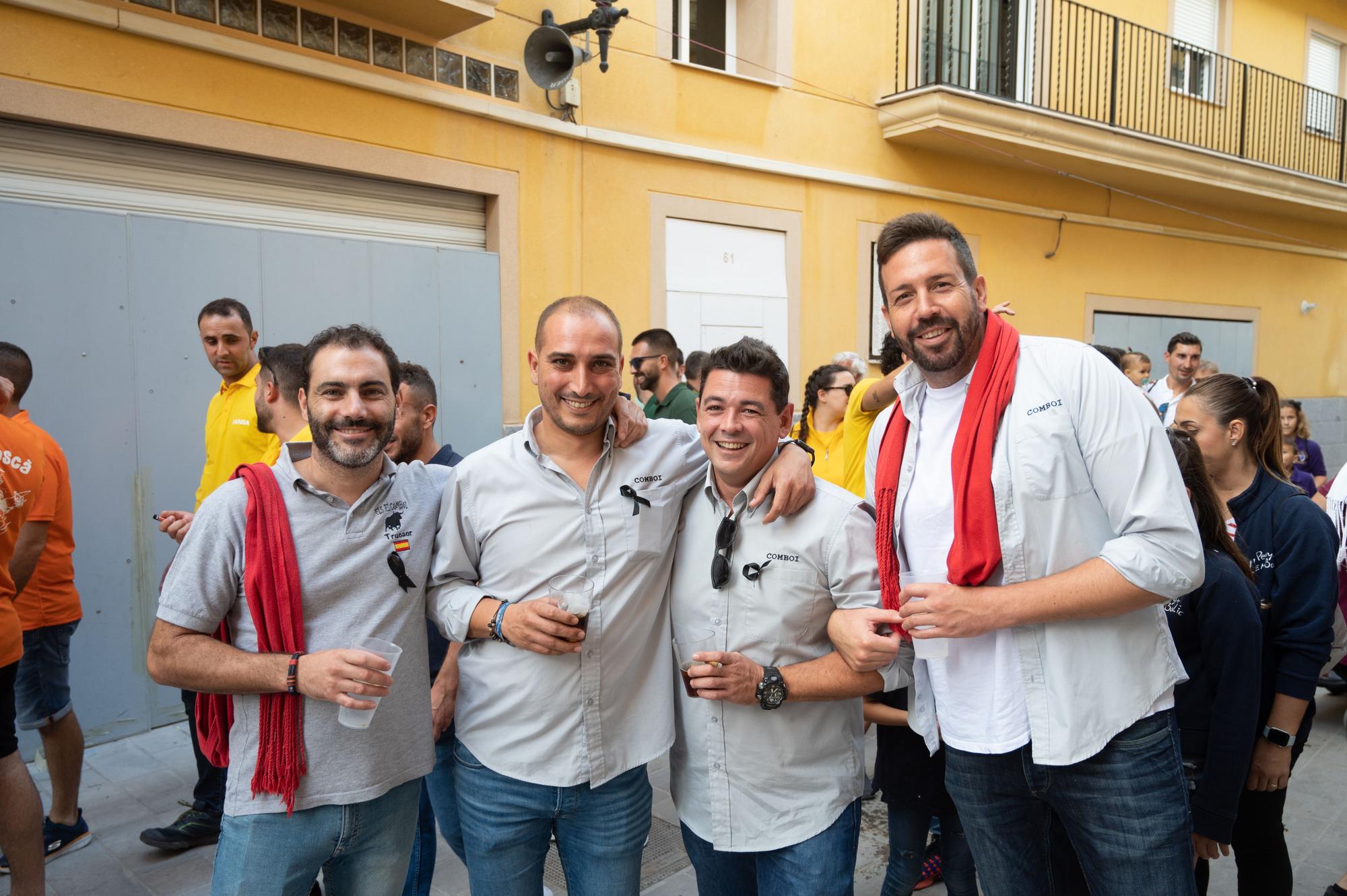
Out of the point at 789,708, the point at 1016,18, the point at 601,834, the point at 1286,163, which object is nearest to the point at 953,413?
the point at 789,708

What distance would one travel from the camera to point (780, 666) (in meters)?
2.26

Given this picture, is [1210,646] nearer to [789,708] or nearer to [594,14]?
[789,708]

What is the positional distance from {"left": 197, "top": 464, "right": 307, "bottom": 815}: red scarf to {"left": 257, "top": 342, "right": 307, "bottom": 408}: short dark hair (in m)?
1.37

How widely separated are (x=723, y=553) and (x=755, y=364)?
0.49m

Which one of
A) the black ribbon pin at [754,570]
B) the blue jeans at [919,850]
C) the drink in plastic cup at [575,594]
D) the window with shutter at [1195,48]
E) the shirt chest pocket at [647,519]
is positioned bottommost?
the blue jeans at [919,850]

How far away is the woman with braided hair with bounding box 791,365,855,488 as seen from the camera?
4910 millimetres

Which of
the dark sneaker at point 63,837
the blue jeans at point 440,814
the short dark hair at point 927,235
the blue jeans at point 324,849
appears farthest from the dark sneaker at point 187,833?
the short dark hair at point 927,235

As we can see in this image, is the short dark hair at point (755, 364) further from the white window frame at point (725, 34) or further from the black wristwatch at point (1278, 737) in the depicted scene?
the white window frame at point (725, 34)

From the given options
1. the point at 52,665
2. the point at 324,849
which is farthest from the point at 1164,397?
the point at 52,665

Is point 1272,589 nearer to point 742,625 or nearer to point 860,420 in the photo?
point 742,625

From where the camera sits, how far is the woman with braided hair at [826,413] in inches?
193

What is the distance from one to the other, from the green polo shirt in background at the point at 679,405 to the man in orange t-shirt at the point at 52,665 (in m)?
3.32

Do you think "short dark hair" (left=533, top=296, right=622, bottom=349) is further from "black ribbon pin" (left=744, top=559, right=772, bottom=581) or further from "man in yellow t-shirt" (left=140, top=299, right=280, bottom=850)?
"man in yellow t-shirt" (left=140, top=299, right=280, bottom=850)

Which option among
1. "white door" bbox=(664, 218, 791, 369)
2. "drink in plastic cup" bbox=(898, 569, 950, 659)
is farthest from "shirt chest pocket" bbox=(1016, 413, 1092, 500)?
"white door" bbox=(664, 218, 791, 369)
